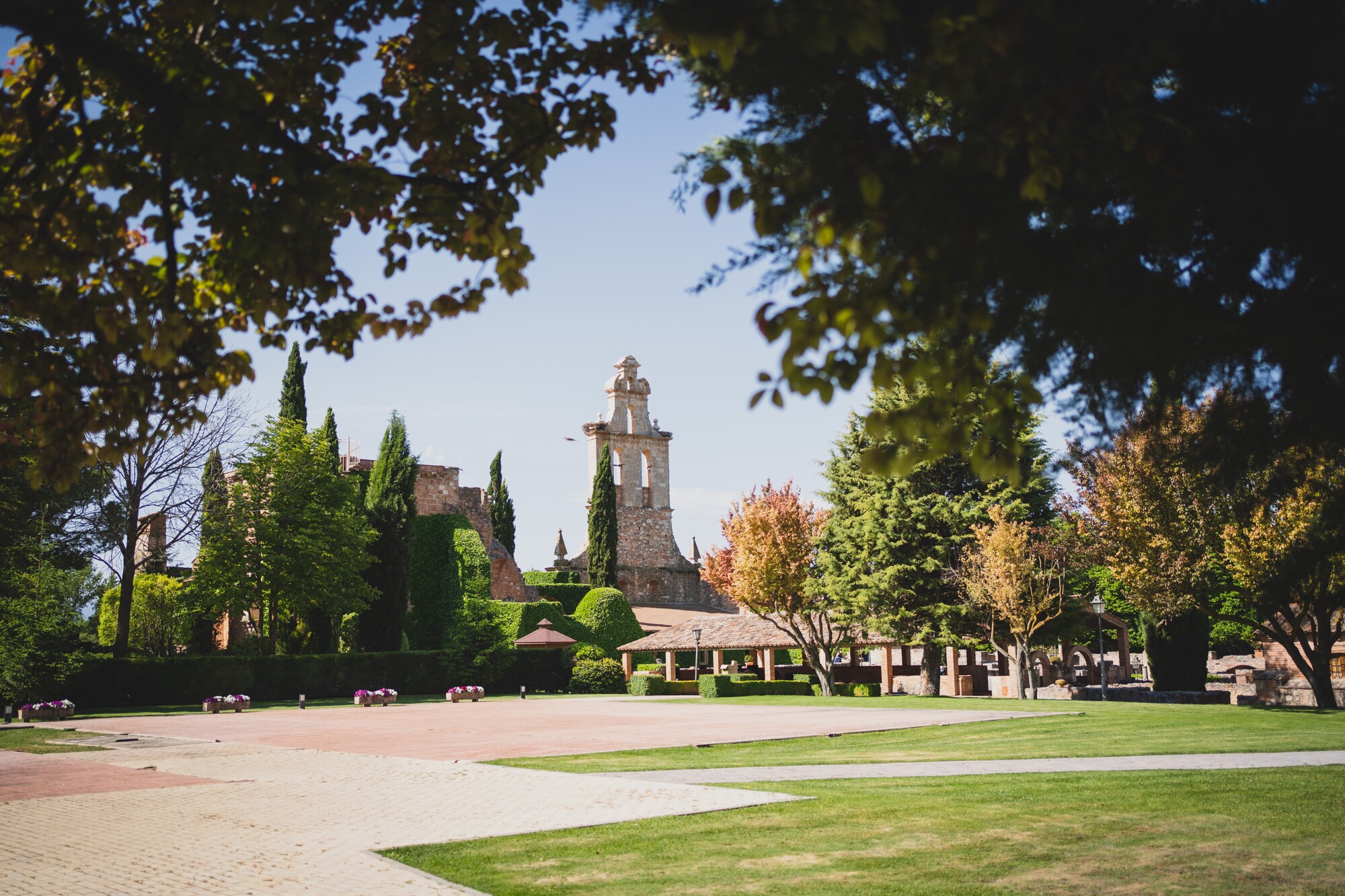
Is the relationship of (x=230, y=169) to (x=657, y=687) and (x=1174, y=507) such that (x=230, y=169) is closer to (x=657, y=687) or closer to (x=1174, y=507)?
(x=1174, y=507)

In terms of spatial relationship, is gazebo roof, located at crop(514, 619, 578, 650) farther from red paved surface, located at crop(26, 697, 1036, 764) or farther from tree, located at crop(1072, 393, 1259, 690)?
tree, located at crop(1072, 393, 1259, 690)

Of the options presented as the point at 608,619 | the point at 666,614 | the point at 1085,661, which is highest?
the point at 608,619

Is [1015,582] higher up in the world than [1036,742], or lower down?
higher up

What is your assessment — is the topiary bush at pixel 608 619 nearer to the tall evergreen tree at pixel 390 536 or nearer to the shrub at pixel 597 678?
the shrub at pixel 597 678

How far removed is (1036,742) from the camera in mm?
16125

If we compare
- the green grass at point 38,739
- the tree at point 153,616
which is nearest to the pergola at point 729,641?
the tree at point 153,616

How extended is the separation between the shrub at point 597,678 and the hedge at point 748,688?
630cm

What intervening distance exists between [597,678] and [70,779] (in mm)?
30411

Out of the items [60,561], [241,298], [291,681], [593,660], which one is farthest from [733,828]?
[60,561]

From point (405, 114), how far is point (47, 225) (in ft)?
5.50

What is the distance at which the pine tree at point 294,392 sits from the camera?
45438 millimetres

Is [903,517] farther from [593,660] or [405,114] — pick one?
[405,114]

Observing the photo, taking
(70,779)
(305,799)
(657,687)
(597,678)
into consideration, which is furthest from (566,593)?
(305,799)

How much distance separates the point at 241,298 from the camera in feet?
15.9
